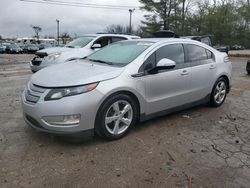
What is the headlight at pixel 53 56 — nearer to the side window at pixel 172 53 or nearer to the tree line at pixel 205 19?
the side window at pixel 172 53

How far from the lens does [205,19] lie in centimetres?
3553

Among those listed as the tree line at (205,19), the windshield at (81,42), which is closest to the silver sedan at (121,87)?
the windshield at (81,42)

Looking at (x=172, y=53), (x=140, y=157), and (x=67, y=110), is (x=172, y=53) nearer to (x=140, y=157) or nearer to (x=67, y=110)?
(x=140, y=157)

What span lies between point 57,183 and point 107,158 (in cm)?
74

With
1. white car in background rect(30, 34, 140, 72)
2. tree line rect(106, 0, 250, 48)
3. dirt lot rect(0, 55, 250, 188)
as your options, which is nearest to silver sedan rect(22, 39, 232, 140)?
dirt lot rect(0, 55, 250, 188)

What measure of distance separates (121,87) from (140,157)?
100 cm

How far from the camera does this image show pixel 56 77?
12.0 feet

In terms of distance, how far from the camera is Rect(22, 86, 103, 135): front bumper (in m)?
3.29

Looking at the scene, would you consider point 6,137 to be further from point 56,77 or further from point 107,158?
point 107,158

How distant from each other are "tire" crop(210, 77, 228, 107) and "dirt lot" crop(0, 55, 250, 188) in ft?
2.63

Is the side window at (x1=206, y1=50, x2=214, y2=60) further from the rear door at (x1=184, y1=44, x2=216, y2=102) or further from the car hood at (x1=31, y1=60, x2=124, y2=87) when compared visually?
the car hood at (x1=31, y1=60, x2=124, y2=87)

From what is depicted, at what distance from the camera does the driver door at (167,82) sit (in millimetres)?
4109

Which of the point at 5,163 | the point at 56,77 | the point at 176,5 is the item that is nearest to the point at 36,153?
the point at 5,163

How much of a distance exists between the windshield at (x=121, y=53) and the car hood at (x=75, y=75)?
0.88ft
